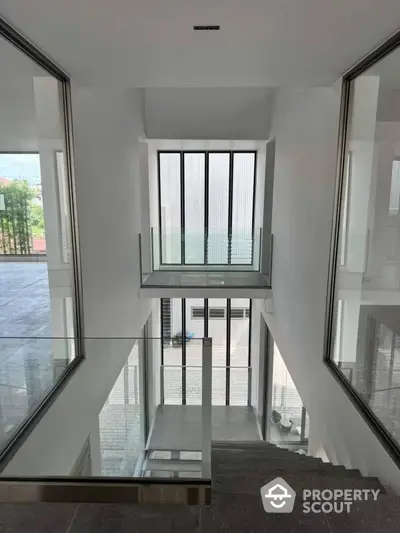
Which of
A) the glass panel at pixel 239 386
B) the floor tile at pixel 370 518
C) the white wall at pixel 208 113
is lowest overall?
the glass panel at pixel 239 386

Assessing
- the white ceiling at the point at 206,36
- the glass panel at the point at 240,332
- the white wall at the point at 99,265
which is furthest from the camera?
the glass panel at the point at 240,332

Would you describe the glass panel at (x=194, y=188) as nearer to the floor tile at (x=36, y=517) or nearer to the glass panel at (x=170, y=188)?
the glass panel at (x=170, y=188)

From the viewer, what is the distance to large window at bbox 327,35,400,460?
2.74 metres

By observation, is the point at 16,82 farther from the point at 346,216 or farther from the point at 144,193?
the point at 144,193

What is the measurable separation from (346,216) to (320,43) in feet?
4.90

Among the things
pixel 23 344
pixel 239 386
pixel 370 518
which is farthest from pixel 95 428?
pixel 239 386

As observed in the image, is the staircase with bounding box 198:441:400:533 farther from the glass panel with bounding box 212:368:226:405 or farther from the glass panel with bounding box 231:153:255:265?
the glass panel with bounding box 231:153:255:265

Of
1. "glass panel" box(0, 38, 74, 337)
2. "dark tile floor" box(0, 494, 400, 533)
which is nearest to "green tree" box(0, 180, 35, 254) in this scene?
"glass panel" box(0, 38, 74, 337)

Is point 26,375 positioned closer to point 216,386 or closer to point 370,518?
point 216,386

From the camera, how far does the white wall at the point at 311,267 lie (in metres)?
3.29

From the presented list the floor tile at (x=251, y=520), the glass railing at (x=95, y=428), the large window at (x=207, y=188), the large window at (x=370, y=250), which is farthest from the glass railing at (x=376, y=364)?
the large window at (x=207, y=188)

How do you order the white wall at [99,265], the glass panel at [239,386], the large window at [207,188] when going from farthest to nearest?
1. the large window at [207,188]
2. the glass panel at [239,386]
3. the white wall at [99,265]

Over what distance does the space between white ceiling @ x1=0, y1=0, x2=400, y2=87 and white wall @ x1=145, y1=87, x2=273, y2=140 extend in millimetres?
3750

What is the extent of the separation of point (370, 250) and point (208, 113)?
194 inches
